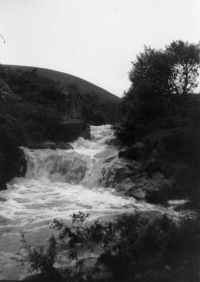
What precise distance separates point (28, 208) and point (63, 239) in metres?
4.30

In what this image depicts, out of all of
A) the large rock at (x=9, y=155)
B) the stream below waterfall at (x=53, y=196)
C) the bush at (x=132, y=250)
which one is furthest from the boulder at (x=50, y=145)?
the bush at (x=132, y=250)

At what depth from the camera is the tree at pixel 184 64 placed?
31.3m

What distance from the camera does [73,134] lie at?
26062 millimetres

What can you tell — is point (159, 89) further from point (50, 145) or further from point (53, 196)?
point (53, 196)

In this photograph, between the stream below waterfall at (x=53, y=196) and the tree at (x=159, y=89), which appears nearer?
the stream below waterfall at (x=53, y=196)

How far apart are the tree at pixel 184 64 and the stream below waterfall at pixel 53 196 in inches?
320

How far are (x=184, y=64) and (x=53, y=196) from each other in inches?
716

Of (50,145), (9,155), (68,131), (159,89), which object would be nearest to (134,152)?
(50,145)

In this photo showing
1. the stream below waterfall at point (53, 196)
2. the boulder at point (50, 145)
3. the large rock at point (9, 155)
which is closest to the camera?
the stream below waterfall at point (53, 196)

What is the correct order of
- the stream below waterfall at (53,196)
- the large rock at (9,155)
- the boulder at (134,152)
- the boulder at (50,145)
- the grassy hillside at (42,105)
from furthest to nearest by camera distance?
the grassy hillside at (42,105), the boulder at (50,145), the boulder at (134,152), the large rock at (9,155), the stream below waterfall at (53,196)

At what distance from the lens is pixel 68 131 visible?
25938 millimetres

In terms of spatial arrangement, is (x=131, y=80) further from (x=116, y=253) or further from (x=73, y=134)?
(x=116, y=253)

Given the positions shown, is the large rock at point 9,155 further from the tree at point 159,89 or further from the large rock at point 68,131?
the tree at point 159,89

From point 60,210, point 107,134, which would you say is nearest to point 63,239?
point 60,210
